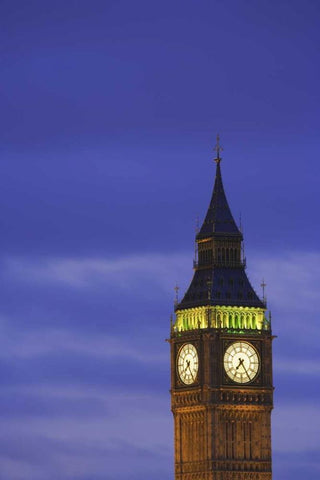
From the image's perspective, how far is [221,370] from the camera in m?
172

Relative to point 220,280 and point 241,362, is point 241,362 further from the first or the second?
point 220,280

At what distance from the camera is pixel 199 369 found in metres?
173

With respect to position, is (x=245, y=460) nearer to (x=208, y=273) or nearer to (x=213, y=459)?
(x=213, y=459)

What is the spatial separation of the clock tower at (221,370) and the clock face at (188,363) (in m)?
0.07

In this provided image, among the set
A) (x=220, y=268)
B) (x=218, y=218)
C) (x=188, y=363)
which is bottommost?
(x=188, y=363)

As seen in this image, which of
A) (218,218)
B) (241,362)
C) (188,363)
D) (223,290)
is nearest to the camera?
(241,362)

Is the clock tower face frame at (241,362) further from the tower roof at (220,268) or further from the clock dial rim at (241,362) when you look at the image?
the tower roof at (220,268)

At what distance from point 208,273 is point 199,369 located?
6.88 m

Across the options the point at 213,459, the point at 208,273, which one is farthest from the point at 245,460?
the point at 208,273

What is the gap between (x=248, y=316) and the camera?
174 metres

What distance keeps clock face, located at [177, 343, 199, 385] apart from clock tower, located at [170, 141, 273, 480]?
0.07 m

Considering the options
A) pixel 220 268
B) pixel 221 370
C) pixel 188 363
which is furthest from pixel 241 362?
pixel 220 268

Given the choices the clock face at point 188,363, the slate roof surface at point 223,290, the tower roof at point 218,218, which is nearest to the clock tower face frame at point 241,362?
the clock face at point 188,363

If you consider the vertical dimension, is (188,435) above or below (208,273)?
below
